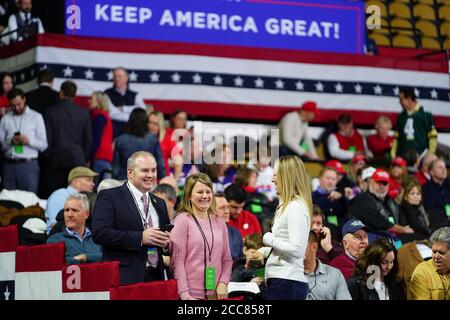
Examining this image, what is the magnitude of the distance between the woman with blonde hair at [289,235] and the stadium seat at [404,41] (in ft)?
33.4

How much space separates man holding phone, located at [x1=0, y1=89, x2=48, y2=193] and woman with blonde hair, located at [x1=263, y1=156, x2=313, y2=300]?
17.3 ft

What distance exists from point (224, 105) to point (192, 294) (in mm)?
7454

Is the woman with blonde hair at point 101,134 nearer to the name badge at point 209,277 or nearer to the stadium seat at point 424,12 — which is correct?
the name badge at point 209,277

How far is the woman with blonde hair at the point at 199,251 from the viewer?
7387 mm

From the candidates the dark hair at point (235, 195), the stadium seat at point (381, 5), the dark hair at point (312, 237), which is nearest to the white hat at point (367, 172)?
the dark hair at point (235, 195)

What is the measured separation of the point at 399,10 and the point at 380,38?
679 millimetres

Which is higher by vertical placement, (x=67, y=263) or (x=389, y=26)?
(x=389, y=26)

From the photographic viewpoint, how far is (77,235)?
8.30m

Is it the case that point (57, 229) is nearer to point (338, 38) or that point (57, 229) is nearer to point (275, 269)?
point (275, 269)

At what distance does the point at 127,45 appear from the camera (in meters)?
14.0

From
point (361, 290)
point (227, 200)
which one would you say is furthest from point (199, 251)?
point (227, 200)

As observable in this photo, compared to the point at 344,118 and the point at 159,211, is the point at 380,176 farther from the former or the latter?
the point at 159,211
